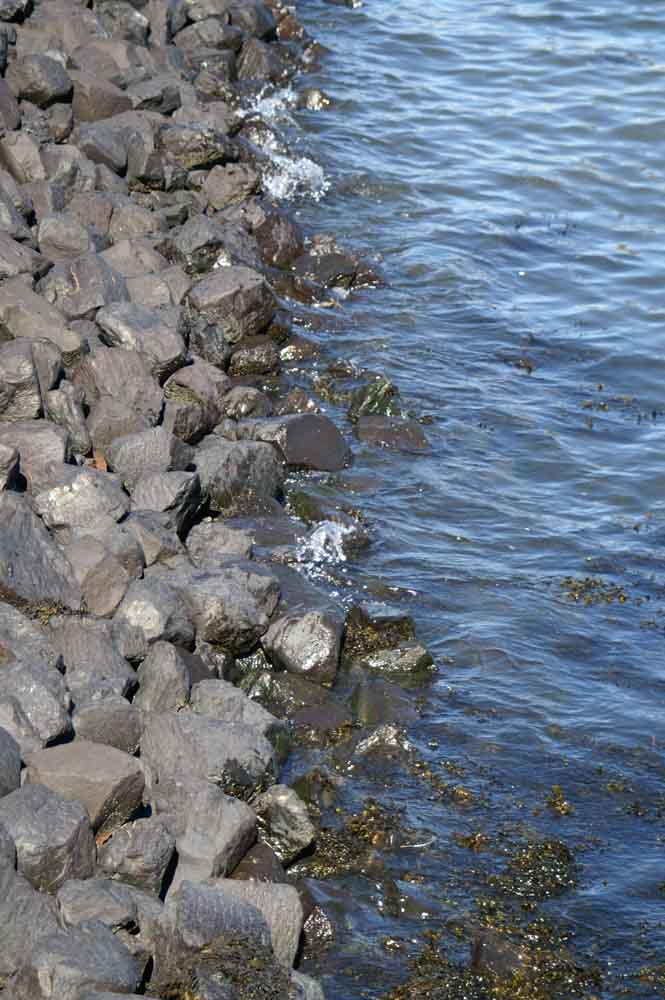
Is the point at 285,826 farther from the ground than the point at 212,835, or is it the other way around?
the point at 212,835

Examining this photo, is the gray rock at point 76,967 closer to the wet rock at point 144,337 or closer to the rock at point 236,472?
the rock at point 236,472

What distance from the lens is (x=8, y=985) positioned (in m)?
5.95

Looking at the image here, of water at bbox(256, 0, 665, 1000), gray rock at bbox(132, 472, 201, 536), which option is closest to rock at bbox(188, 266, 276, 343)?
water at bbox(256, 0, 665, 1000)

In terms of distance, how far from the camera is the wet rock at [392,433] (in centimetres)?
1194

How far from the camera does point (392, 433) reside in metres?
12.0

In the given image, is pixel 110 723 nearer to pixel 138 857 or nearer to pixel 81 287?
pixel 138 857

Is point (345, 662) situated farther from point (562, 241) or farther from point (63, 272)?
point (562, 241)

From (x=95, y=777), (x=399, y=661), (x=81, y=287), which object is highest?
(x=81, y=287)

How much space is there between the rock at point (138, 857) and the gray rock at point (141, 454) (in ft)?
11.2

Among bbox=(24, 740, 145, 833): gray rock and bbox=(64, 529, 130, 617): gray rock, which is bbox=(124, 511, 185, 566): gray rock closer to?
bbox=(64, 529, 130, 617): gray rock

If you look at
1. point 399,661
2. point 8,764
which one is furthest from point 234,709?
point 8,764

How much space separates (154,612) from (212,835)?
1761 millimetres

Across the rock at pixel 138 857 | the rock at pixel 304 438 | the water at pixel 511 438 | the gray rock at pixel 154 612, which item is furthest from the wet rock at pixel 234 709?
the rock at pixel 304 438

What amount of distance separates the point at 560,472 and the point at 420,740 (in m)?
3.99
